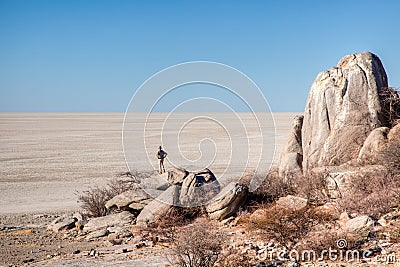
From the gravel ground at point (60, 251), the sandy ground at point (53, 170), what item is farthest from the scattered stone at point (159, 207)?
the sandy ground at point (53, 170)

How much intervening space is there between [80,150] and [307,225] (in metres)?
41.5

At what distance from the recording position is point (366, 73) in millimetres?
15781

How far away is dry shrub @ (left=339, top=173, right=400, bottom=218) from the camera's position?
11.7 meters

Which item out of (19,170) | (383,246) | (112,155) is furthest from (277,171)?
(112,155)

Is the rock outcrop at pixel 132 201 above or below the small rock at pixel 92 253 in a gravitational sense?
above

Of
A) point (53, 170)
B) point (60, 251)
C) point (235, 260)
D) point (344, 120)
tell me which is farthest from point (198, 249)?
point (53, 170)

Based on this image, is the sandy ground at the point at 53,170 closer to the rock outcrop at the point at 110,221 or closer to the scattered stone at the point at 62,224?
the scattered stone at the point at 62,224

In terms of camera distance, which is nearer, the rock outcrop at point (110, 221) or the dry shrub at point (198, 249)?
the dry shrub at point (198, 249)

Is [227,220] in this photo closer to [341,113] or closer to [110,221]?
[110,221]

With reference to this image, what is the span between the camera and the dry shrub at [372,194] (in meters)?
11.7

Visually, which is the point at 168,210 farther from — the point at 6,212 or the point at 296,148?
the point at 6,212

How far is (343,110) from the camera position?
15.6 meters

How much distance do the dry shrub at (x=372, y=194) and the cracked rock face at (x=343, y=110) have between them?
7.28ft

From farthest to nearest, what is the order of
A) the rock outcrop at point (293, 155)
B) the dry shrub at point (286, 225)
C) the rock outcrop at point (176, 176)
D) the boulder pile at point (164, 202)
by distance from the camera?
the rock outcrop at point (293, 155) → the rock outcrop at point (176, 176) → the boulder pile at point (164, 202) → the dry shrub at point (286, 225)
